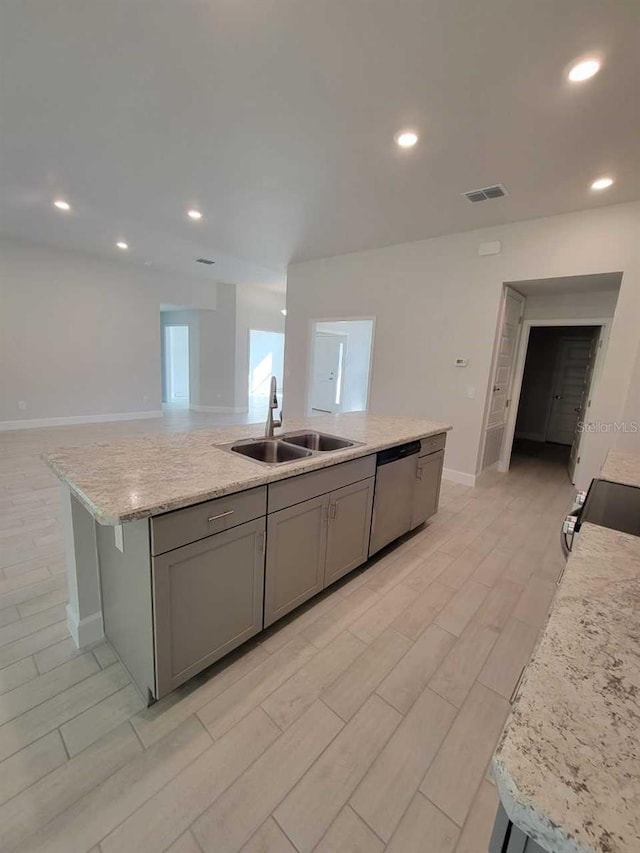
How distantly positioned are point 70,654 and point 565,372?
7.91 metres

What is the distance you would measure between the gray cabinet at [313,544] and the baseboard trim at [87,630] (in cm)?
82

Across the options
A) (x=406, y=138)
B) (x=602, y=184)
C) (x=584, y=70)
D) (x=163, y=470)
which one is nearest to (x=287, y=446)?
(x=163, y=470)

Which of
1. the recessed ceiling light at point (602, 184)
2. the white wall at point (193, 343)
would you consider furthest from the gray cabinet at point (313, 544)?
the white wall at point (193, 343)

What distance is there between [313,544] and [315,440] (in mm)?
760

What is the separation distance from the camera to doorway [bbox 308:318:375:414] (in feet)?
26.5

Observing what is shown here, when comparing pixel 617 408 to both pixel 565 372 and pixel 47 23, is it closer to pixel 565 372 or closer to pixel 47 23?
pixel 565 372

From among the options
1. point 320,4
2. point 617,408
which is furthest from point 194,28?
point 617,408

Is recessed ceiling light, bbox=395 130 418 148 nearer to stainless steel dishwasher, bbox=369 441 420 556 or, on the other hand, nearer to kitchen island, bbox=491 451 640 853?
stainless steel dishwasher, bbox=369 441 420 556

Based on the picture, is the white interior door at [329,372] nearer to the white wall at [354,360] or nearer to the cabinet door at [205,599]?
the white wall at [354,360]

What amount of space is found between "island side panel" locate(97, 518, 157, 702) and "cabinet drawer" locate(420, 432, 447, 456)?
6.62ft

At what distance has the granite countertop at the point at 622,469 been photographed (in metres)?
1.73

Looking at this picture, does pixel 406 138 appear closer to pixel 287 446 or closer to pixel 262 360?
pixel 287 446

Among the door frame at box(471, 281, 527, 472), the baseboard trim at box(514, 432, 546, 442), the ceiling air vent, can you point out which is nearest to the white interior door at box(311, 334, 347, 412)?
the baseboard trim at box(514, 432, 546, 442)

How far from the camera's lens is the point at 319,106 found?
2.21 metres
